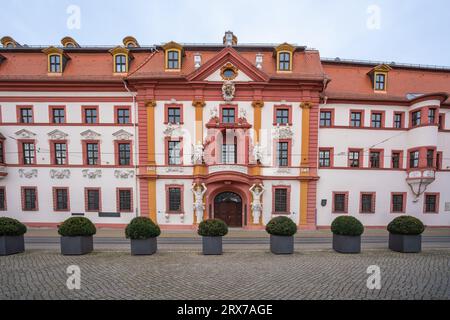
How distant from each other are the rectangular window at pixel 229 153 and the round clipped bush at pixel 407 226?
10728 mm

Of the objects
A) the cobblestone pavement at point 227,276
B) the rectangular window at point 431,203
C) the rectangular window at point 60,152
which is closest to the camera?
the cobblestone pavement at point 227,276

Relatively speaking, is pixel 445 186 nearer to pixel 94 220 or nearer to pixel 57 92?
pixel 94 220

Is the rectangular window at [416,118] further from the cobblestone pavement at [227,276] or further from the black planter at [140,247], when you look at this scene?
the black planter at [140,247]

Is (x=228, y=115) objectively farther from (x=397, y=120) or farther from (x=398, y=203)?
(x=398, y=203)

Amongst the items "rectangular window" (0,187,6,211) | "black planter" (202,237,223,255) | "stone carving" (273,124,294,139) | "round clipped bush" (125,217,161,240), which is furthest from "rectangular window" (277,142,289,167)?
"rectangular window" (0,187,6,211)

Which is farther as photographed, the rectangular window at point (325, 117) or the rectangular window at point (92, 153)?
the rectangular window at point (325, 117)

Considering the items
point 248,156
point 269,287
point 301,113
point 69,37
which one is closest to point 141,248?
point 269,287

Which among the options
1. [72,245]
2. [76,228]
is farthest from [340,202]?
[72,245]

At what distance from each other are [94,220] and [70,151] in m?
6.13

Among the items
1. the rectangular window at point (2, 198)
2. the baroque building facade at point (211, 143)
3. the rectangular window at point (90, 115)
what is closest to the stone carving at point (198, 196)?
the baroque building facade at point (211, 143)

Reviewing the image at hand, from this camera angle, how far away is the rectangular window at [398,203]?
1683 centimetres

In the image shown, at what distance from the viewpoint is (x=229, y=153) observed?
16500mm

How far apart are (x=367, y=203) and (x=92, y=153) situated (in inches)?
940

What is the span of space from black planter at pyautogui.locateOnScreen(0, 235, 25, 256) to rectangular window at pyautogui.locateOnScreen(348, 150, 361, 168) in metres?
22.2
